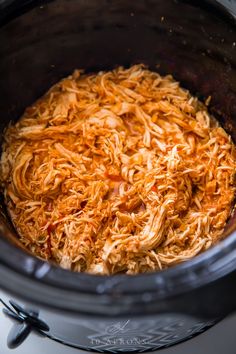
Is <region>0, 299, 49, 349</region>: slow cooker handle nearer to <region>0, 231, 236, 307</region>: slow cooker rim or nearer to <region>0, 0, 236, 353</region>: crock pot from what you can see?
<region>0, 0, 236, 353</region>: crock pot

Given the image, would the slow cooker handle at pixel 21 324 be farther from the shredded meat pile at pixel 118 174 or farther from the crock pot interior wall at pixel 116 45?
the crock pot interior wall at pixel 116 45

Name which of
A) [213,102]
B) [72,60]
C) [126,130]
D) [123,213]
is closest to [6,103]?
[72,60]

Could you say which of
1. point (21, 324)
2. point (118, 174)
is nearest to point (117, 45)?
point (118, 174)

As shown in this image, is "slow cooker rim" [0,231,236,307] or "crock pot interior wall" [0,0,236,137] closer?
"slow cooker rim" [0,231,236,307]

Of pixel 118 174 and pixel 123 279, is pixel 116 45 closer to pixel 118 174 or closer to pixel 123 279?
pixel 118 174

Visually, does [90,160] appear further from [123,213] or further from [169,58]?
[169,58]

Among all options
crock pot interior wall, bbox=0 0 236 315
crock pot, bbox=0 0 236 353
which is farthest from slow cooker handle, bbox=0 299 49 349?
crock pot interior wall, bbox=0 0 236 315
